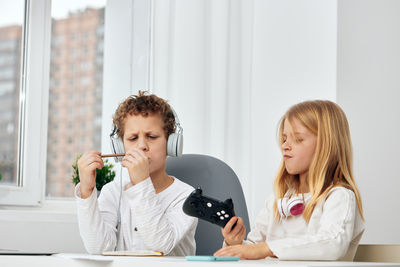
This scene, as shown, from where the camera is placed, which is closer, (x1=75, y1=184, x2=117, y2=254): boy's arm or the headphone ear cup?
(x1=75, y1=184, x2=117, y2=254): boy's arm

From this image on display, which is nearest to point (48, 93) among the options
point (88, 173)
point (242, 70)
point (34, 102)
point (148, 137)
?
point (34, 102)

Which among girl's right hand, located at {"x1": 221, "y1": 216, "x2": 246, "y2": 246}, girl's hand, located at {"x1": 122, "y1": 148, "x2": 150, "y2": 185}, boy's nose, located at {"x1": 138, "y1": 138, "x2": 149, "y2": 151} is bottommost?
girl's right hand, located at {"x1": 221, "y1": 216, "x2": 246, "y2": 246}

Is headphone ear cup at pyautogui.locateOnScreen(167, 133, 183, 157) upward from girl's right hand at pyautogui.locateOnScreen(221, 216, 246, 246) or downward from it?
upward

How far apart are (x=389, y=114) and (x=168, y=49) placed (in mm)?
895

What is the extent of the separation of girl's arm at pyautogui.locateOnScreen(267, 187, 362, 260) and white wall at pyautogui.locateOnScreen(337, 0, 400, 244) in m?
0.91

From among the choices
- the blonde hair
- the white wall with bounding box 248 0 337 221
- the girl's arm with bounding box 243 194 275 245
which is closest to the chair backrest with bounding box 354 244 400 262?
the blonde hair

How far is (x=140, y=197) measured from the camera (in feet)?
4.38

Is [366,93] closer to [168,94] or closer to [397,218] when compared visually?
[397,218]

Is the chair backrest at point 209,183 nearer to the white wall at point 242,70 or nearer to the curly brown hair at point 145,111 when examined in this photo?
the curly brown hair at point 145,111

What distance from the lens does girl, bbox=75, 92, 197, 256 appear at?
52.7 inches

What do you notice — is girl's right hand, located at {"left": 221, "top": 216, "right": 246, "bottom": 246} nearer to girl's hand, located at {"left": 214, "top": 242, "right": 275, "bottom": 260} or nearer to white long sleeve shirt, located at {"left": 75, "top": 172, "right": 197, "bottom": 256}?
girl's hand, located at {"left": 214, "top": 242, "right": 275, "bottom": 260}

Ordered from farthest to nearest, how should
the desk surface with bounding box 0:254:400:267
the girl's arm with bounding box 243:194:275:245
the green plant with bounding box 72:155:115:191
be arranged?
the green plant with bounding box 72:155:115:191
the girl's arm with bounding box 243:194:275:245
the desk surface with bounding box 0:254:400:267

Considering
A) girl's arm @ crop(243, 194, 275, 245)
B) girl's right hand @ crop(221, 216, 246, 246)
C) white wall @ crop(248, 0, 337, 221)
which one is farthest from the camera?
white wall @ crop(248, 0, 337, 221)

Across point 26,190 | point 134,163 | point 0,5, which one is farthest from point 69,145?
point 134,163
